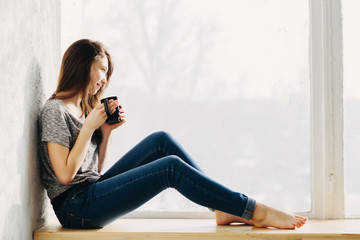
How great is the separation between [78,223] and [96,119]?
0.36 m

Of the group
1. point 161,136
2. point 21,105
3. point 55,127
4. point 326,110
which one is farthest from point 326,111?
point 21,105

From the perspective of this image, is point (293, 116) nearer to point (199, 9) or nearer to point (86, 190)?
point (199, 9)

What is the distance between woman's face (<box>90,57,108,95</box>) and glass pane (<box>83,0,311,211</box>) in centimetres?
28

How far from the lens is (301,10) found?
6.20ft

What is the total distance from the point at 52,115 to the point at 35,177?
8.8 inches

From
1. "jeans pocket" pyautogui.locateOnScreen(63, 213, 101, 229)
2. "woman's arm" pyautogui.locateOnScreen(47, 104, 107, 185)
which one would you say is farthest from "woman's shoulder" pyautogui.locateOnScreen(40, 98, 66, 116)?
"jeans pocket" pyautogui.locateOnScreen(63, 213, 101, 229)

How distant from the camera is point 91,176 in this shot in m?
1.57

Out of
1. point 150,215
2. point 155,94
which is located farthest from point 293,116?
point 150,215

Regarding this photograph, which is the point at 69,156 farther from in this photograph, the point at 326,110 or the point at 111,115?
the point at 326,110

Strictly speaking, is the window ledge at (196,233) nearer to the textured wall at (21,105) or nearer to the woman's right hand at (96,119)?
the textured wall at (21,105)

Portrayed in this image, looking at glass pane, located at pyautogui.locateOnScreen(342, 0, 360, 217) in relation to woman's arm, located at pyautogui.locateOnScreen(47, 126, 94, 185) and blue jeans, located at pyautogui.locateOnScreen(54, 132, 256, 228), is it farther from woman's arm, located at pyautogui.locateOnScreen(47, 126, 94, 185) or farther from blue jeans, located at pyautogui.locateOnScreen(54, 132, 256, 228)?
woman's arm, located at pyautogui.locateOnScreen(47, 126, 94, 185)

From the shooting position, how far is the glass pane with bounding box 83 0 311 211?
1884 mm

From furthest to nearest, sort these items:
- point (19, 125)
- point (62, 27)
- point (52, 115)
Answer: point (62, 27) < point (52, 115) < point (19, 125)

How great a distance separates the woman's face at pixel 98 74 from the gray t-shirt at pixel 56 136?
0.14m
